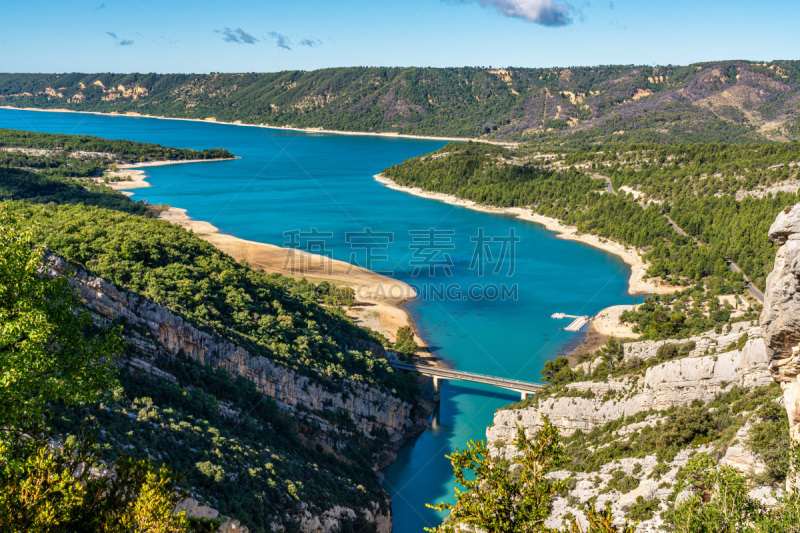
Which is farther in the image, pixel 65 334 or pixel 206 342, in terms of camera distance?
pixel 206 342

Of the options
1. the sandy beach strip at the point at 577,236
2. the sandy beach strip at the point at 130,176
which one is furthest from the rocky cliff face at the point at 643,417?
the sandy beach strip at the point at 130,176

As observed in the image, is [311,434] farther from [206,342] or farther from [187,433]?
[187,433]

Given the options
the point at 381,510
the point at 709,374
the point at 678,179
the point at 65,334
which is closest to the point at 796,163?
the point at 678,179

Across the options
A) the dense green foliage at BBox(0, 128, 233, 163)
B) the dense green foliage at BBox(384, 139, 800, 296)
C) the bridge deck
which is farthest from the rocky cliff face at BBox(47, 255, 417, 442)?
the dense green foliage at BBox(0, 128, 233, 163)

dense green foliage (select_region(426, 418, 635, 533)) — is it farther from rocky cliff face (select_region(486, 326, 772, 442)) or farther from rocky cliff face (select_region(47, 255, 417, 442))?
rocky cliff face (select_region(47, 255, 417, 442))

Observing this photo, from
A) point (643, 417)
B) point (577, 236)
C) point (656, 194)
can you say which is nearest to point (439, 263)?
point (577, 236)

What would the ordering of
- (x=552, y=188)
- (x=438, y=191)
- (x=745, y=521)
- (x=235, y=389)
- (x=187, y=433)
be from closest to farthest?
(x=745, y=521) → (x=187, y=433) → (x=235, y=389) → (x=552, y=188) → (x=438, y=191)
